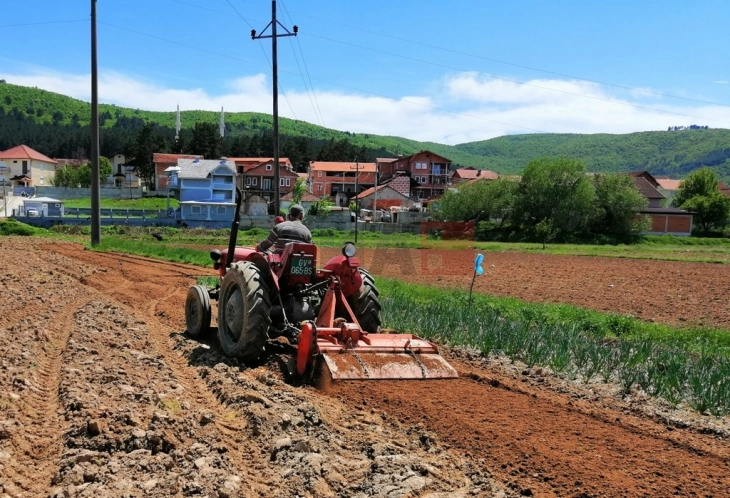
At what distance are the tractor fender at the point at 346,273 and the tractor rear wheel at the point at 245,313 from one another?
0.87 m

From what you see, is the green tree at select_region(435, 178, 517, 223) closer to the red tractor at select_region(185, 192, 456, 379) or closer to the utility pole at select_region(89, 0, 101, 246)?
the utility pole at select_region(89, 0, 101, 246)

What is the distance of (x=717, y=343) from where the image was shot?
36.1ft

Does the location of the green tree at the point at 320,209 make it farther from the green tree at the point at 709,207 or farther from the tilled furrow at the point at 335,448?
the tilled furrow at the point at 335,448

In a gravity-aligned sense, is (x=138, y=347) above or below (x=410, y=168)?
below

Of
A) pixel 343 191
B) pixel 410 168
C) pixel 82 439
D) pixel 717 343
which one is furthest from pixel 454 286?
pixel 410 168

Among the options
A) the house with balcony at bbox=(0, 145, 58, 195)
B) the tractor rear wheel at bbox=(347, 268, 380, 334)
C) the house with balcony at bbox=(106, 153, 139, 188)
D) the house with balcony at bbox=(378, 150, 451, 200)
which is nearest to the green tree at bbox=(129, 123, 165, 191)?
the house with balcony at bbox=(106, 153, 139, 188)

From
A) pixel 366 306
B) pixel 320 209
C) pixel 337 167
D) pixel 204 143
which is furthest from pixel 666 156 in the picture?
pixel 366 306

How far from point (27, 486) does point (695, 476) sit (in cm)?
442

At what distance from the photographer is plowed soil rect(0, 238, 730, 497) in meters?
4.24

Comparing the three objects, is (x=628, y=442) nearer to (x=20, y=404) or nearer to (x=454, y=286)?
(x=20, y=404)

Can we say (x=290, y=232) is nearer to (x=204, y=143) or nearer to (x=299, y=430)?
(x=299, y=430)

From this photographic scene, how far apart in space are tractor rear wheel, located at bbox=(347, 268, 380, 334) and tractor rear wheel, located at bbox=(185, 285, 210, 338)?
2.05 metres

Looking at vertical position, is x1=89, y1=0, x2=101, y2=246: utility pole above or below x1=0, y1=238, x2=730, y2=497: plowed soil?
above

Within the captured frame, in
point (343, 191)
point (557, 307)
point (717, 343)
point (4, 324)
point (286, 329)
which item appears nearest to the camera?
point (286, 329)
